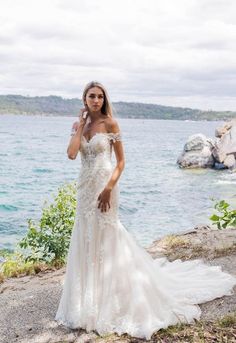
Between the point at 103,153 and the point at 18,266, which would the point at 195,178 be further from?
the point at 103,153

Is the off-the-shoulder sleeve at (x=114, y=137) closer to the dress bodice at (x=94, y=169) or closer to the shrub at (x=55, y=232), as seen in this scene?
the dress bodice at (x=94, y=169)

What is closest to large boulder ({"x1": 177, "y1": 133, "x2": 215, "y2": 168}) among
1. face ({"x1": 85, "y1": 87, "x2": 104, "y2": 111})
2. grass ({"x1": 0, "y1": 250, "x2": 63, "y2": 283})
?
grass ({"x1": 0, "y1": 250, "x2": 63, "y2": 283})

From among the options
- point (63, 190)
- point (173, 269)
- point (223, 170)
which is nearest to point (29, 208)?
point (63, 190)

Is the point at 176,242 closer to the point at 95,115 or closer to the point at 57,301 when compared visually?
the point at 57,301

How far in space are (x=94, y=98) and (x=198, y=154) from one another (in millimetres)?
38671

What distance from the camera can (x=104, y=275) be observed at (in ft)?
19.8

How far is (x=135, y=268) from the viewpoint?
20.4 ft

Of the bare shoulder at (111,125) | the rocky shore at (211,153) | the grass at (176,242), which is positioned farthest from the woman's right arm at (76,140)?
the rocky shore at (211,153)

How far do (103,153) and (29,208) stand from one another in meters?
18.9

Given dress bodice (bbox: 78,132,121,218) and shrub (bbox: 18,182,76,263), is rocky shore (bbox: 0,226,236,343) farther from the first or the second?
dress bodice (bbox: 78,132,121,218)

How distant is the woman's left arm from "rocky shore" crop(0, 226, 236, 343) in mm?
1516

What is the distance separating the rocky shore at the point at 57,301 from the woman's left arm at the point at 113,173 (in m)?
1.52

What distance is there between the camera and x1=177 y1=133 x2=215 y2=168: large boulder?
141 feet

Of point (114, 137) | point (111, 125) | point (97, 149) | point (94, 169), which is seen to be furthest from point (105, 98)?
point (94, 169)
